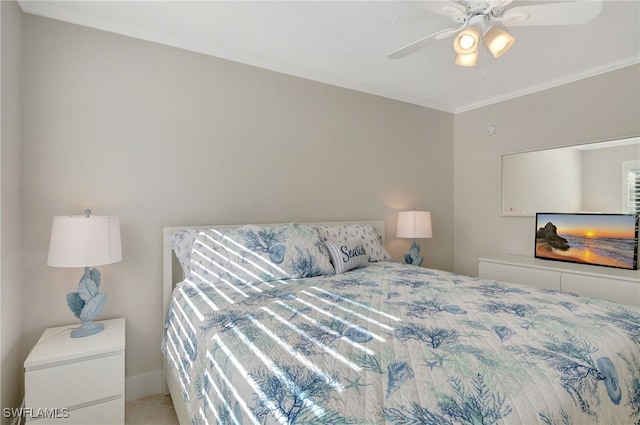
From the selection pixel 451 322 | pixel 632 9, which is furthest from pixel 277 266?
pixel 632 9

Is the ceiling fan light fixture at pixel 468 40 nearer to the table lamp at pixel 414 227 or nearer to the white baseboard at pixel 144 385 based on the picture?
the table lamp at pixel 414 227

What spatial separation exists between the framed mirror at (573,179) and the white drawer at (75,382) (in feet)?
12.0

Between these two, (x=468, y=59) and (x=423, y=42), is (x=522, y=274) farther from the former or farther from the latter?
(x=423, y=42)

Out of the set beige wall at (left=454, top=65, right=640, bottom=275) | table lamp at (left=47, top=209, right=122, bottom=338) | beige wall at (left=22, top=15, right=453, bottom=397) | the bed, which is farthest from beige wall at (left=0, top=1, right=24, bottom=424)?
beige wall at (left=454, top=65, right=640, bottom=275)

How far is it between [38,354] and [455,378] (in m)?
1.86

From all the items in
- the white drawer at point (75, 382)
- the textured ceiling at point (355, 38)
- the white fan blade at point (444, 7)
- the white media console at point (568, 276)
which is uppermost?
the textured ceiling at point (355, 38)

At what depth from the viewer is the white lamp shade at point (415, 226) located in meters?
3.26

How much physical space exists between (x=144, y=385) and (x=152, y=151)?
1573 millimetres

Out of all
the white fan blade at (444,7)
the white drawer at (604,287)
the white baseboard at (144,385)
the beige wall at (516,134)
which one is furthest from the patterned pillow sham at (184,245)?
the beige wall at (516,134)

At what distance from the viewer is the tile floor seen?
1.92 metres

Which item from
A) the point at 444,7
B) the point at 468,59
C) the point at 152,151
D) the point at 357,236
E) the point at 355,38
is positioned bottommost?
the point at 357,236

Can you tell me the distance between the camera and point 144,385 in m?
2.20

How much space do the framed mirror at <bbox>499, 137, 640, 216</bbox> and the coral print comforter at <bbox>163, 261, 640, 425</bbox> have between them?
67.3 inches

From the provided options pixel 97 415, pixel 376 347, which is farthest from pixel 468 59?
pixel 97 415
